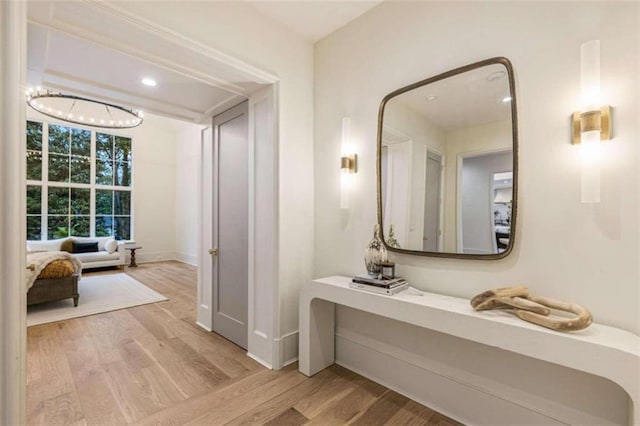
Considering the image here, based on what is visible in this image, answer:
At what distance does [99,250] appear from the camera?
22.3 ft

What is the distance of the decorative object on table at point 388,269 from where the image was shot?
202 cm

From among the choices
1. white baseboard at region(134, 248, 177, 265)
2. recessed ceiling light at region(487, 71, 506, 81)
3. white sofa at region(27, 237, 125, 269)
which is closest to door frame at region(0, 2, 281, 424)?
recessed ceiling light at region(487, 71, 506, 81)

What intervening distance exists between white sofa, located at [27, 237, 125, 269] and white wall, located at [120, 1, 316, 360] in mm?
6051

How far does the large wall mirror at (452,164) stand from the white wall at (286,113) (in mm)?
752

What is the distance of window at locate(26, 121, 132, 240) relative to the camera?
656cm

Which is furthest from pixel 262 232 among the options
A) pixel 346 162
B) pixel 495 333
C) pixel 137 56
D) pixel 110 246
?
pixel 110 246

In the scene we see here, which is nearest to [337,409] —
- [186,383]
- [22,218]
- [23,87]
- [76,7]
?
[186,383]

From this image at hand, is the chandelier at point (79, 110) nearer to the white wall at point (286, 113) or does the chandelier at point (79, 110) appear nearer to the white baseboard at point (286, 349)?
the white wall at point (286, 113)

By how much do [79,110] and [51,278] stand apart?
2.48 meters

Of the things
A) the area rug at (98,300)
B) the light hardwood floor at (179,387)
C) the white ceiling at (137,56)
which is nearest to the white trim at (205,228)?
the light hardwood floor at (179,387)

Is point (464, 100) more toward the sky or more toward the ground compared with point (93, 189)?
more toward the sky

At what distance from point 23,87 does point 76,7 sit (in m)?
1.07

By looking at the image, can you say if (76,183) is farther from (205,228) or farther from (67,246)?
(205,228)

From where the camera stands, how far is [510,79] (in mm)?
1634
